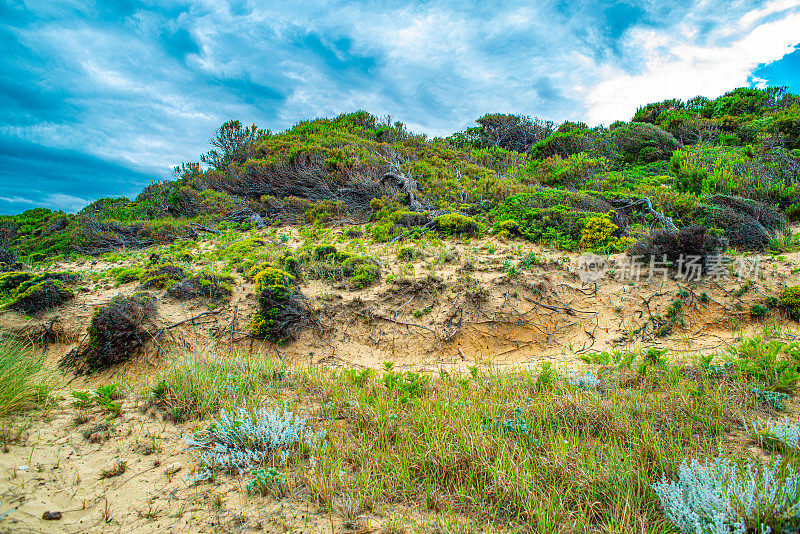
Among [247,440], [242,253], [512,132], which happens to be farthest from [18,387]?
[512,132]

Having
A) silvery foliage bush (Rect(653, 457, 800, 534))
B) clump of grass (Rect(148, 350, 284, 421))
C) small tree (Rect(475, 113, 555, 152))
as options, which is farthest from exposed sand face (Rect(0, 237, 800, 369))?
small tree (Rect(475, 113, 555, 152))

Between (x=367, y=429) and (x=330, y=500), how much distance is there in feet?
2.35

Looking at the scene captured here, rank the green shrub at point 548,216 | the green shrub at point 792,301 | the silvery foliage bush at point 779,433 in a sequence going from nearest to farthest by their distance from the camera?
the silvery foliage bush at point 779,433, the green shrub at point 792,301, the green shrub at point 548,216

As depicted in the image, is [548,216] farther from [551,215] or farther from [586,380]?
[586,380]

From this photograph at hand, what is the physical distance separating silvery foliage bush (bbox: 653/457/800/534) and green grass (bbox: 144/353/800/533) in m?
0.15

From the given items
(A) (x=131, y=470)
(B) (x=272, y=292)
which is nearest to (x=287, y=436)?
(A) (x=131, y=470)

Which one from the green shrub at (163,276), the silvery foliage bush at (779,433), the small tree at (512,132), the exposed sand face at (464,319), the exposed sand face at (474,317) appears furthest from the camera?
the small tree at (512,132)

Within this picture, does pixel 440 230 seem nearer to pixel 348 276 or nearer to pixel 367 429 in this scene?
pixel 348 276

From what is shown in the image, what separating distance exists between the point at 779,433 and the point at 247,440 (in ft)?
11.9

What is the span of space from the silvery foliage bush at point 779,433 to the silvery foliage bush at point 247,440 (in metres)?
3.07

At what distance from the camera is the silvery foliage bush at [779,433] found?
2143 millimetres
